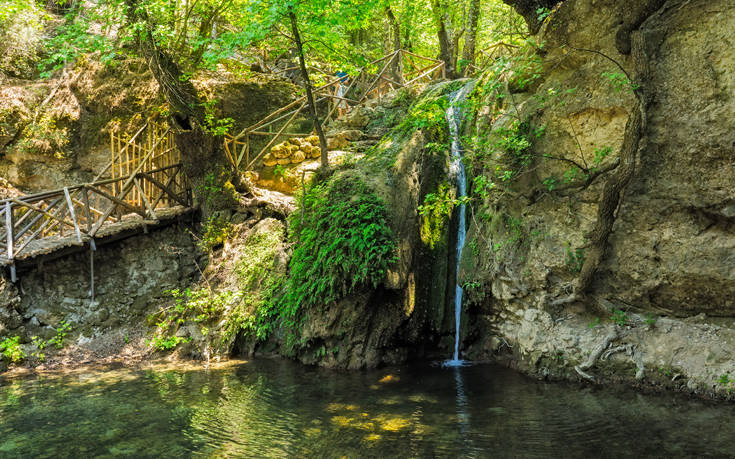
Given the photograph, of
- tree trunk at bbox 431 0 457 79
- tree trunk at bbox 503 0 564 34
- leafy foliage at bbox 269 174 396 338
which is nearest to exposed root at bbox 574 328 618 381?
leafy foliage at bbox 269 174 396 338

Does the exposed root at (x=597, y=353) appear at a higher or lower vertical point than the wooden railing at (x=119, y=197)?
lower

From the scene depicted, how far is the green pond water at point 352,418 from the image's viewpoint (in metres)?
4.64

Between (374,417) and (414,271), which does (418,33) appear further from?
(374,417)

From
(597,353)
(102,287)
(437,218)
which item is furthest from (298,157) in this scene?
(597,353)

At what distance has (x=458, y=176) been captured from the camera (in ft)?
32.0

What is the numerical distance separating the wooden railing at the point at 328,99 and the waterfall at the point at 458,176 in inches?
91.6

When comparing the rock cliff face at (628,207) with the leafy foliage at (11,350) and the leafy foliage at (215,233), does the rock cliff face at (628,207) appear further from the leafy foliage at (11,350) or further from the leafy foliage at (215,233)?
the leafy foliage at (11,350)

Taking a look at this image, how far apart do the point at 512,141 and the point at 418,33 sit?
14254 millimetres

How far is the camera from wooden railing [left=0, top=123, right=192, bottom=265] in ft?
31.7

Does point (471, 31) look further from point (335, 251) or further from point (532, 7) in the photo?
point (335, 251)

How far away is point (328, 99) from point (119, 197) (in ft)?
21.3

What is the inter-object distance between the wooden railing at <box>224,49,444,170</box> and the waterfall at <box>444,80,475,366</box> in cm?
233

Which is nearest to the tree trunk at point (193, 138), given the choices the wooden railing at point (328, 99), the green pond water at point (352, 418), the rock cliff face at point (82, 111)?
the wooden railing at point (328, 99)

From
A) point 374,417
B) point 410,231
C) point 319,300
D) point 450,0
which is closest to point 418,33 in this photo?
point 450,0
